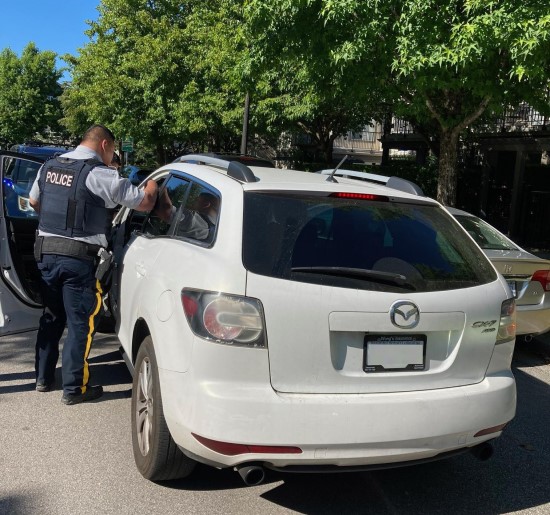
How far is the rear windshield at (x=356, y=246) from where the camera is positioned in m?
2.80

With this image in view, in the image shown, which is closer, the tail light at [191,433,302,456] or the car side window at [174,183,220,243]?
the tail light at [191,433,302,456]

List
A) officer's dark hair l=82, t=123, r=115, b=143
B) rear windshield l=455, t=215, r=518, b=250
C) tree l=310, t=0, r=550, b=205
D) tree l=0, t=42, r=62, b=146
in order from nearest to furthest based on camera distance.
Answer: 1. officer's dark hair l=82, t=123, r=115, b=143
2. rear windshield l=455, t=215, r=518, b=250
3. tree l=310, t=0, r=550, b=205
4. tree l=0, t=42, r=62, b=146

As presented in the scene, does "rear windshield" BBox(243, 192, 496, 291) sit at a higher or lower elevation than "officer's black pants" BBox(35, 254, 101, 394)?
higher

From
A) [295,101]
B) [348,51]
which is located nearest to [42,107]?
[295,101]

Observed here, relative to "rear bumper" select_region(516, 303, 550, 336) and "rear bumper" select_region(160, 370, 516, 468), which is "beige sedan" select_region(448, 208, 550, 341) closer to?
"rear bumper" select_region(516, 303, 550, 336)

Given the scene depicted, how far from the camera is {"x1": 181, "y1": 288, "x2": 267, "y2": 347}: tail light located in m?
2.65

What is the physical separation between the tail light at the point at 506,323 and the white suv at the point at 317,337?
0.03 feet

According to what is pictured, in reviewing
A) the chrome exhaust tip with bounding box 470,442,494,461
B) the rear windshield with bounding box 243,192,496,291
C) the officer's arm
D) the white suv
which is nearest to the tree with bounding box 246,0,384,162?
the officer's arm

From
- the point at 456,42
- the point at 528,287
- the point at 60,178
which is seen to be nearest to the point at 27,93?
the point at 456,42

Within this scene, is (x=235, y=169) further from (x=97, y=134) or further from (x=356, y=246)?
(x=97, y=134)

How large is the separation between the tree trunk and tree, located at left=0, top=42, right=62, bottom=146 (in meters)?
43.0

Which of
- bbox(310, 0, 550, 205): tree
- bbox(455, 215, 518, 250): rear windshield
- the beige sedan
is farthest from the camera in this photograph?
bbox(310, 0, 550, 205): tree

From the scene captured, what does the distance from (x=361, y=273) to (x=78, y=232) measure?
86.7 inches

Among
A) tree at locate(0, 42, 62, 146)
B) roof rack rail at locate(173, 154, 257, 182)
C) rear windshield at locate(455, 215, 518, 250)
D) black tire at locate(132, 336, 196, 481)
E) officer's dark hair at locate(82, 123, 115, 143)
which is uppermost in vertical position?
tree at locate(0, 42, 62, 146)
